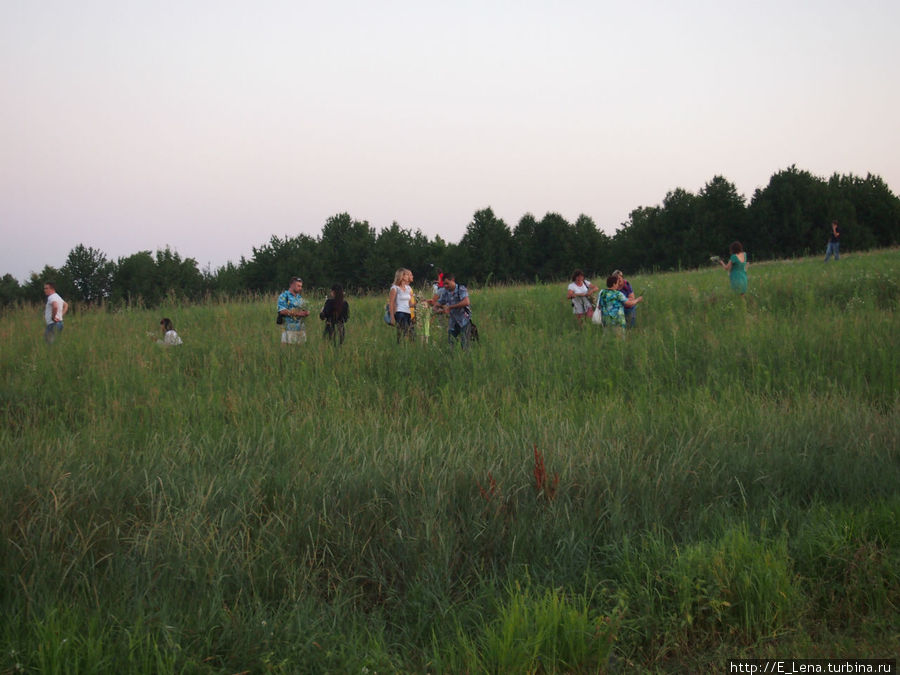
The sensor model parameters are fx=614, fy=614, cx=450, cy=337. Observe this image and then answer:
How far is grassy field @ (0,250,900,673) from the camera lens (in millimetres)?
3059

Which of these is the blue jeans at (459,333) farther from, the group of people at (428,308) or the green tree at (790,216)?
the green tree at (790,216)

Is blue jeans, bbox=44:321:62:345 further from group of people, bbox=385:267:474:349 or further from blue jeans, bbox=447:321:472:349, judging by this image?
blue jeans, bbox=447:321:472:349

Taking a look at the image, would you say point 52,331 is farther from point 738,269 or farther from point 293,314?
point 738,269

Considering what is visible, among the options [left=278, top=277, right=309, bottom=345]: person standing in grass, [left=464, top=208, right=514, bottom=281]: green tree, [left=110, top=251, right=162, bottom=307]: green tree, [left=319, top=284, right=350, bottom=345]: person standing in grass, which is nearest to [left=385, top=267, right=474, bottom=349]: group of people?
[left=319, top=284, right=350, bottom=345]: person standing in grass

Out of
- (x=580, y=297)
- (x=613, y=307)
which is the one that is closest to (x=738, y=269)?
(x=580, y=297)

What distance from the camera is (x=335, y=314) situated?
1097 cm

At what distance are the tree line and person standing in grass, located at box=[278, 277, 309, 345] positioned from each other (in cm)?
4965

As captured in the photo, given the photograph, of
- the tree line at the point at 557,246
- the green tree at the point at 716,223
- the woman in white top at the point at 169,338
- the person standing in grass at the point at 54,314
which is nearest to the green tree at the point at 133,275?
the tree line at the point at 557,246

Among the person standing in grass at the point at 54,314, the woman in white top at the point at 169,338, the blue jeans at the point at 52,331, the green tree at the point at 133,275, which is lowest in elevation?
the woman in white top at the point at 169,338

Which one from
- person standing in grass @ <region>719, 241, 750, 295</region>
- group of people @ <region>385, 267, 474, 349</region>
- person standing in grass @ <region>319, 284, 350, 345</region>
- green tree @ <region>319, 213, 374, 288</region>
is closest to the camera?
group of people @ <region>385, 267, 474, 349</region>

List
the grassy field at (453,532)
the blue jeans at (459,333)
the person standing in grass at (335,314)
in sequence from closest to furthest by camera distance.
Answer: the grassy field at (453,532), the blue jeans at (459,333), the person standing in grass at (335,314)

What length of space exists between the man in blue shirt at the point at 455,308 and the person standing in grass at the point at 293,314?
241 centimetres

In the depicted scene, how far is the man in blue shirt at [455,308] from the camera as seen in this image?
421 inches

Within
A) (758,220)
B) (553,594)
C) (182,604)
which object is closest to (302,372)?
(182,604)
